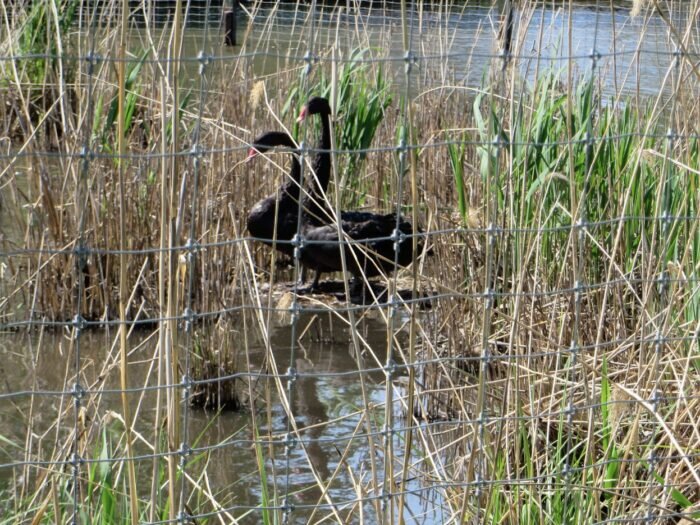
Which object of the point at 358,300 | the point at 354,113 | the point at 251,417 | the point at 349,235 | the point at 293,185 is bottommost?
the point at 358,300

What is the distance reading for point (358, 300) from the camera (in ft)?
17.5

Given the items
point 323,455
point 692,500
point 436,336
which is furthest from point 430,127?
point 692,500

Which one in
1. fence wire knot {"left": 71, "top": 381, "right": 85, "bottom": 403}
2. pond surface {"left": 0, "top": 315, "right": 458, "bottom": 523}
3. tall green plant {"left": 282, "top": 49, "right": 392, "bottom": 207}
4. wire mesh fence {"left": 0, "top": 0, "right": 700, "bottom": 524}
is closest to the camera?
fence wire knot {"left": 71, "top": 381, "right": 85, "bottom": 403}

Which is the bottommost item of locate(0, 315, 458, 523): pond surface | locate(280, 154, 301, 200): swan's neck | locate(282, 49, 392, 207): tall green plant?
locate(0, 315, 458, 523): pond surface

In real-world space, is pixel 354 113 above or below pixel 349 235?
above

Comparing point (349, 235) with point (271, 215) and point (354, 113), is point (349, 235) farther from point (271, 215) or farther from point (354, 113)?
point (354, 113)

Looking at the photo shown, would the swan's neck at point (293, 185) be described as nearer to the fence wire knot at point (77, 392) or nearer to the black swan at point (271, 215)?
the black swan at point (271, 215)

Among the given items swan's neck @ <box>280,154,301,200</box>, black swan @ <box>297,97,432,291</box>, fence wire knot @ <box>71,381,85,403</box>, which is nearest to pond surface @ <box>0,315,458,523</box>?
black swan @ <box>297,97,432,291</box>

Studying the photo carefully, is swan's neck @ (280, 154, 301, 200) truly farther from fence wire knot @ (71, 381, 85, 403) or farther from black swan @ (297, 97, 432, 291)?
fence wire knot @ (71, 381, 85, 403)

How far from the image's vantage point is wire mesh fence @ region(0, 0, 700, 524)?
81.6 inches

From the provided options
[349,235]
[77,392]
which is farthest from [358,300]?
[77,392]

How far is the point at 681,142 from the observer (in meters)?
3.15

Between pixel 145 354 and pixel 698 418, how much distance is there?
8.45ft

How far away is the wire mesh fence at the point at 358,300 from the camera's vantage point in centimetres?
207
